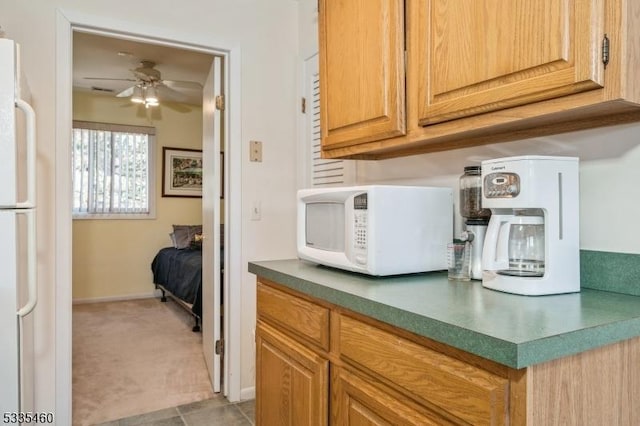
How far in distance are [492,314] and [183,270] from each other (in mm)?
3704

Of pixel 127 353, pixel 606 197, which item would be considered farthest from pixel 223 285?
pixel 606 197

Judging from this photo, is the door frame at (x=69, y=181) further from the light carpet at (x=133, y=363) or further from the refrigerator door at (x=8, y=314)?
the refrigerator door at (x=8, y=314)

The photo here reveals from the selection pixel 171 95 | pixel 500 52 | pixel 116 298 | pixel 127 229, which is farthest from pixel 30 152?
pixel 116 298

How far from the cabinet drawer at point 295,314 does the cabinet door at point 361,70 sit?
647 mm

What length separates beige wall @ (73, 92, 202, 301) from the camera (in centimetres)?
499

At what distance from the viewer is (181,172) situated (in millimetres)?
5590

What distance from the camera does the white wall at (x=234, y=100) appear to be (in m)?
2.05

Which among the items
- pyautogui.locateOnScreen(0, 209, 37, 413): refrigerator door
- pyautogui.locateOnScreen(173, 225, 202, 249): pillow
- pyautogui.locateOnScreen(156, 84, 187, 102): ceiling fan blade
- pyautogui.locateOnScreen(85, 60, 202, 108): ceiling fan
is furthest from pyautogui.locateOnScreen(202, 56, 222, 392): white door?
pyautogui.locateOnScreen(173, 225, 202, 249): pillow

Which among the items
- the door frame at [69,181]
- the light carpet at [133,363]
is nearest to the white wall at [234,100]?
the door frame at [69,181]

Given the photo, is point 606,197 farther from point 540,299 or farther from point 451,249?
point 451,249

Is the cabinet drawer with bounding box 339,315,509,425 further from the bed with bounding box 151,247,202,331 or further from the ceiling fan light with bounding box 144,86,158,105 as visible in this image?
the ceiling fan light with bounding box 144,86,158,105

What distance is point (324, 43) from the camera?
6.14 feet

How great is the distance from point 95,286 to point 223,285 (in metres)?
3.13

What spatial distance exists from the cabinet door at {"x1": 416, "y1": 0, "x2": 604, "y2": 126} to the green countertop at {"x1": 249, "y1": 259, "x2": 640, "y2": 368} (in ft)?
1.63
